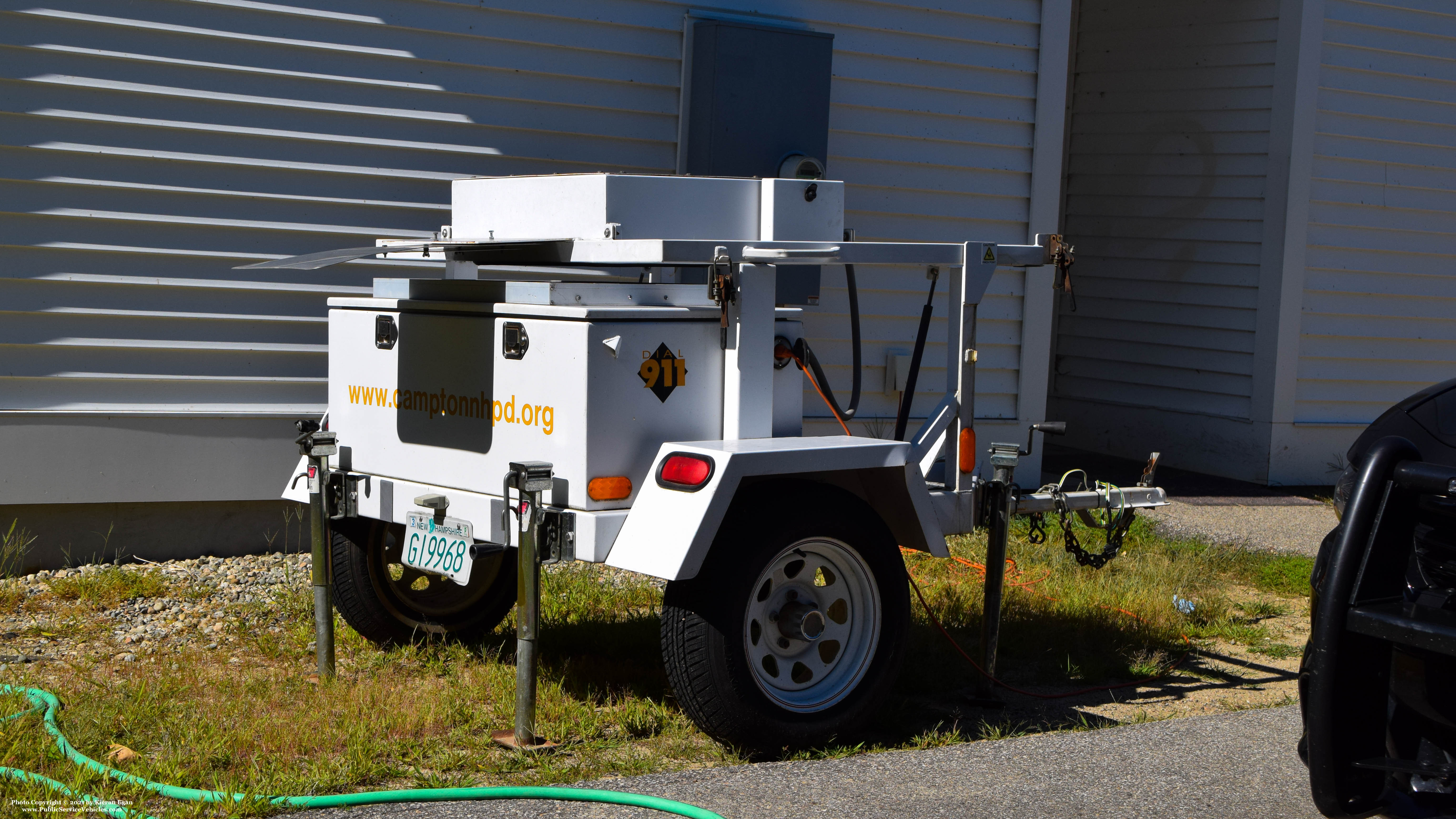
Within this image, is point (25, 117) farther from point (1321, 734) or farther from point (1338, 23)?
point (1338, 23)

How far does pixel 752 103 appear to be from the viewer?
7.78m

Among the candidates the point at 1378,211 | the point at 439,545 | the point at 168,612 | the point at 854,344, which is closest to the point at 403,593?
the point at 439,545

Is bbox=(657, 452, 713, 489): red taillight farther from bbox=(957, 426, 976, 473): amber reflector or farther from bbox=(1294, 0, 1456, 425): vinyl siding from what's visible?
bbox=(1294, 0, 1456, 425): vinyl siding

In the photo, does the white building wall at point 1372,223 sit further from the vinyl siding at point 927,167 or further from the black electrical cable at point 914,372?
the black electrical cable at point 914,372

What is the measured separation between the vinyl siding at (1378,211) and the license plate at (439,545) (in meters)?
7.56

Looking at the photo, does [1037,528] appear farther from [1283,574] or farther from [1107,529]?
[1283,574]

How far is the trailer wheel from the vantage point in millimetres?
5328

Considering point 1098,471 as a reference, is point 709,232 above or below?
above

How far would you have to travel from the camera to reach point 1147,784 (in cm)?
402

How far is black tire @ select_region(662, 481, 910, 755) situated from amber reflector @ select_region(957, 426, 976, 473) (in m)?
0.52

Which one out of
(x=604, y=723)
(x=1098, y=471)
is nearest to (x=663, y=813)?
(x=604, y=723)

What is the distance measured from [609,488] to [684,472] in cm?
26

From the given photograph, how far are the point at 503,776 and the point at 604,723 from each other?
0.56m

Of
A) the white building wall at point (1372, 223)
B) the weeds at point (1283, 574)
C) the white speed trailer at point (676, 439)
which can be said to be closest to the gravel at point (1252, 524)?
the weeds at point (1283, 574)
